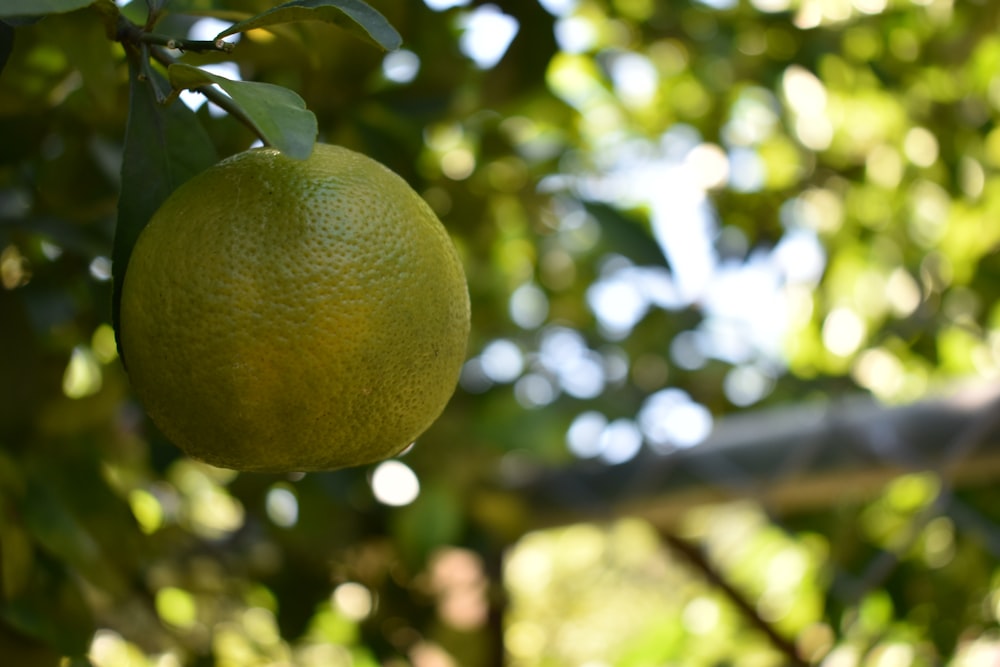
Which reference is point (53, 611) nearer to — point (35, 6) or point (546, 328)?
point (35, 6)

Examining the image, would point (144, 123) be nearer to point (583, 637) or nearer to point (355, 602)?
point (355, 602)

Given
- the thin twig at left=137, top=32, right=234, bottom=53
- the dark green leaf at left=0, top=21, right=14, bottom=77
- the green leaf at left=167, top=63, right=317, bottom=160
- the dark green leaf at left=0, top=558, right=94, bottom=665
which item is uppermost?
the green leaf at left=167, top=63, right=317, bottom=160

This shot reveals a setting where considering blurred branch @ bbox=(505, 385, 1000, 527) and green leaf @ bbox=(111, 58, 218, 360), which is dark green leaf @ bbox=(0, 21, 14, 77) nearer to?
green leaf @ bbox=(111, 58, 218, 360)

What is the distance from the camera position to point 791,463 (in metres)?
1.18

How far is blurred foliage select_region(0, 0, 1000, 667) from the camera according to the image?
73 centimetres

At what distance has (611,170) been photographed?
1.75m

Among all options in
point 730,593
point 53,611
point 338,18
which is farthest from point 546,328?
point 338,18

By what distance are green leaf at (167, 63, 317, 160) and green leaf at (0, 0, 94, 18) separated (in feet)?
0.12

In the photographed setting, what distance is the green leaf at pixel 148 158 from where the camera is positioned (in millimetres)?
437

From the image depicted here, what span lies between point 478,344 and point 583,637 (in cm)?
201

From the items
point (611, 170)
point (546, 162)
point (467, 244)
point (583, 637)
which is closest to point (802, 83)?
point (611, 170)

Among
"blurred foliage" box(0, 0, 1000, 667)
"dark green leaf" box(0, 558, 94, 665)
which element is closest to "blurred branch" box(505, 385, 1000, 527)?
"blurred foliage" box(0, 0, 1000, 667)

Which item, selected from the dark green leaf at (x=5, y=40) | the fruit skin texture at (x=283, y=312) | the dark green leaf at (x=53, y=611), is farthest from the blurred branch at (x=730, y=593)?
the dark green leaf at (x=5, y=40)

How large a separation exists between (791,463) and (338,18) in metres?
0.92
